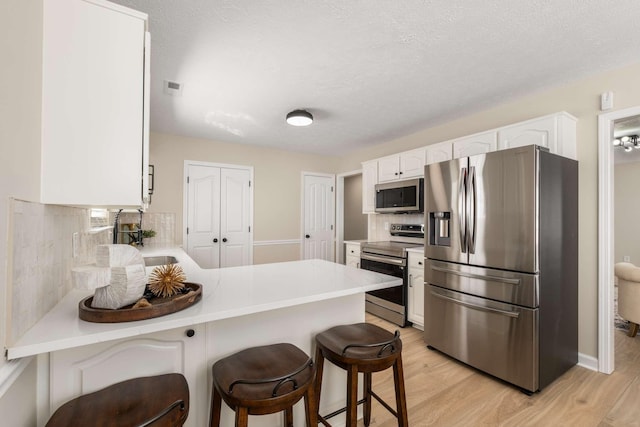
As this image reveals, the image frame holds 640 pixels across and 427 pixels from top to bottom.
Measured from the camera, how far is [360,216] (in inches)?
249

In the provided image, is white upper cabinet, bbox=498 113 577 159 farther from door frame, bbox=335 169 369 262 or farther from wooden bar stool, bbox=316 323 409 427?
door frame, bbox=335 169 369 262

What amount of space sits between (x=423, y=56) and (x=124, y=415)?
8.12ft

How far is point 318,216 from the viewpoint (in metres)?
5.20

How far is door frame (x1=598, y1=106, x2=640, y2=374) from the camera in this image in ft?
7.50

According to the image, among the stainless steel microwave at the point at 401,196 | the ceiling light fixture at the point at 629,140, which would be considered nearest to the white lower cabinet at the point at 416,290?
the stainless steel microwave at the point at 401,196

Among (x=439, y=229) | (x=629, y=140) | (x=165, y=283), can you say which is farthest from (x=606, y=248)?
(x=165, y=283)

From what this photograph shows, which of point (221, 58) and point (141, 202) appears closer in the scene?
point (141, 202)

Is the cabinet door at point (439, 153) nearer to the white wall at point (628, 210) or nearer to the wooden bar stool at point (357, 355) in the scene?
the wooden bar stool at point (357, 355)

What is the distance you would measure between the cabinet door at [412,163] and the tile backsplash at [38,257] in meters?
3.14

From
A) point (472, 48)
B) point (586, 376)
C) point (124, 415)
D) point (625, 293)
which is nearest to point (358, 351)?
point (124, 415)

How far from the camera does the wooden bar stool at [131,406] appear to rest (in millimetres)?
869

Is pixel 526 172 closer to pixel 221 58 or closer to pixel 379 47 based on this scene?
pixel 379 47

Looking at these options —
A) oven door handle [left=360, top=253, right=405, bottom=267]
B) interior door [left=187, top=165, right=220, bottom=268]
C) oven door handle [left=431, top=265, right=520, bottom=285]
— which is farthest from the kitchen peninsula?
interior door [left=187, top=165, right=220, bottom=268]

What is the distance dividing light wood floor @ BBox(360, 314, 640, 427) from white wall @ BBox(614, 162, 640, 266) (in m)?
4.47
